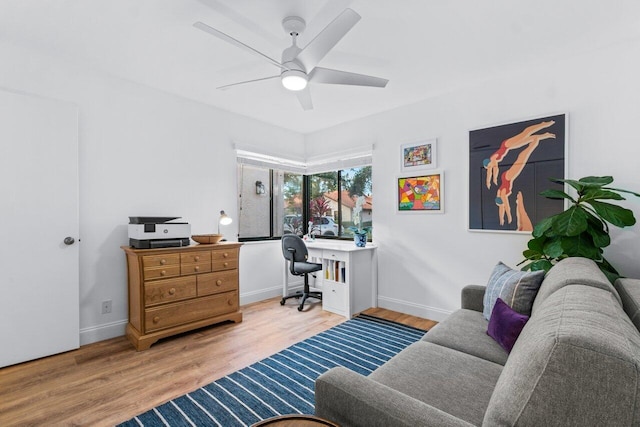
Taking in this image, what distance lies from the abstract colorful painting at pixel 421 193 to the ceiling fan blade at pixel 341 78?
1450 millimetres

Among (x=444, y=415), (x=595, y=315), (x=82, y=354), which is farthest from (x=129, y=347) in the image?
(x=595, y=315)

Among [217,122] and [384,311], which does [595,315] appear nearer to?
[384,311]

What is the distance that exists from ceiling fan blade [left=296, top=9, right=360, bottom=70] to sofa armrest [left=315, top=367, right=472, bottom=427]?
1707 mm

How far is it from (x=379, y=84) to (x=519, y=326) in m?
1.78

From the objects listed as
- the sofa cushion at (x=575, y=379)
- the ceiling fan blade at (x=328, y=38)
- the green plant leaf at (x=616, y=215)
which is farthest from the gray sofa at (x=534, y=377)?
the ceiling fan blade at (x=328, y=38)

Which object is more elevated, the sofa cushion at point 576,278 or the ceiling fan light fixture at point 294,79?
the ceiling fan light fixture at point 294,79

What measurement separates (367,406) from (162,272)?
2377 millimetres

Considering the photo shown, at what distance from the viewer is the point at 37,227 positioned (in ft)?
7.98

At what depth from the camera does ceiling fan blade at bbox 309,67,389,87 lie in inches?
83.9

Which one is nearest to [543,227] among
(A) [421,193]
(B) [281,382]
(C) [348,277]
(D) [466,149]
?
(D) [466,149]

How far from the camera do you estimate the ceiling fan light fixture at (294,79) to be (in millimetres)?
2006

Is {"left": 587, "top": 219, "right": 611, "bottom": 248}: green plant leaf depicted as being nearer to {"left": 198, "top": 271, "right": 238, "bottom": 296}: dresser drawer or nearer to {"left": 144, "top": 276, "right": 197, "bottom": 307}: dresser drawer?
{"left": 198, "top": 271, "right": 238, "bottom": 296}: dresser drawer

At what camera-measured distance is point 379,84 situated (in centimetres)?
221

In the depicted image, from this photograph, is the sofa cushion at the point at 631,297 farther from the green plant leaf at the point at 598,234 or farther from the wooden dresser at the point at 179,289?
the wooden dresser at the point at 179,289
